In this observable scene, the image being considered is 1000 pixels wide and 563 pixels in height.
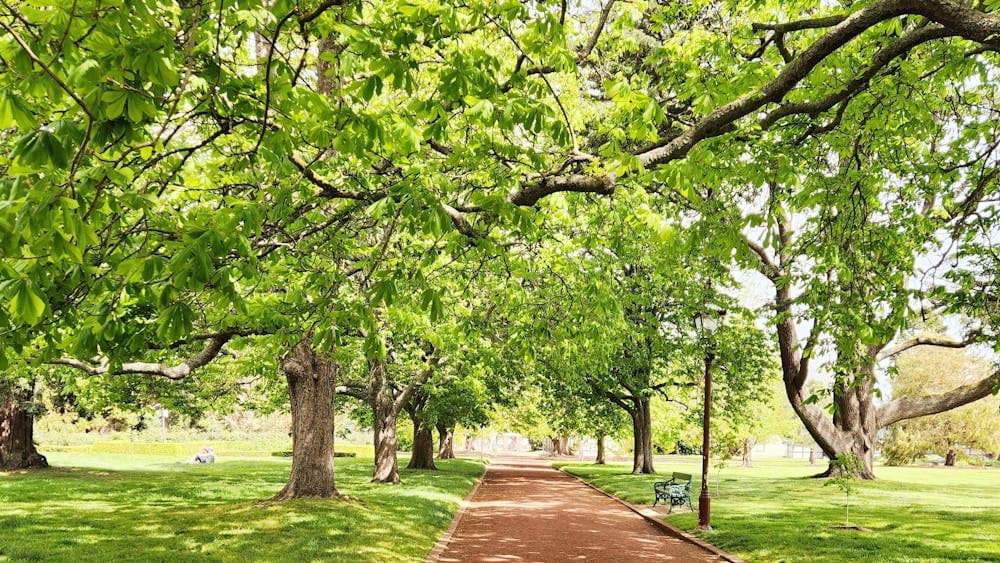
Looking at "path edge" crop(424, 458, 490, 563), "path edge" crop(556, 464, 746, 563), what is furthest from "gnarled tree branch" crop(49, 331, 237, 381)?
"path edge" crop(556, 464, 746, 563)

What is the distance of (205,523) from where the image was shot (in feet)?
41.2

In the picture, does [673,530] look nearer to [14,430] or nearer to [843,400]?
[843,400]

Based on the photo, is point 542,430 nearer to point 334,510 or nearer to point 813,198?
point 334,510

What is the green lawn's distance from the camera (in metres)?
10.0

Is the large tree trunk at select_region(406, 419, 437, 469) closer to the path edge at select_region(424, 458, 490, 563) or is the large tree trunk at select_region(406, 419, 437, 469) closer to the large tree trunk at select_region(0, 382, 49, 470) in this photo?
the path edge at select_region(424, 458, 490, 563)

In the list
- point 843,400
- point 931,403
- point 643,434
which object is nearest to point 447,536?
point 843,400

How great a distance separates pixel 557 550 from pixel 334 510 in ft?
16.6

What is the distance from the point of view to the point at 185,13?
14.6 feet

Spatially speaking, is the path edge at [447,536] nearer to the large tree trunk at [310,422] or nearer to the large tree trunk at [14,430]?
the large tree trunk at [310,422]

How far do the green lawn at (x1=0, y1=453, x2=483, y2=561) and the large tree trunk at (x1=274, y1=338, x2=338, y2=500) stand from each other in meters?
0.84

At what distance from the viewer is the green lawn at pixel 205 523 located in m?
10.0

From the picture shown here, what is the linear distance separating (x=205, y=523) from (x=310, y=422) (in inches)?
128

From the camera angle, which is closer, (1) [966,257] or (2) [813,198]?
(2) [813,198]

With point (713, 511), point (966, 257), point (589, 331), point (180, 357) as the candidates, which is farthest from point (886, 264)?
point (180, 357)
